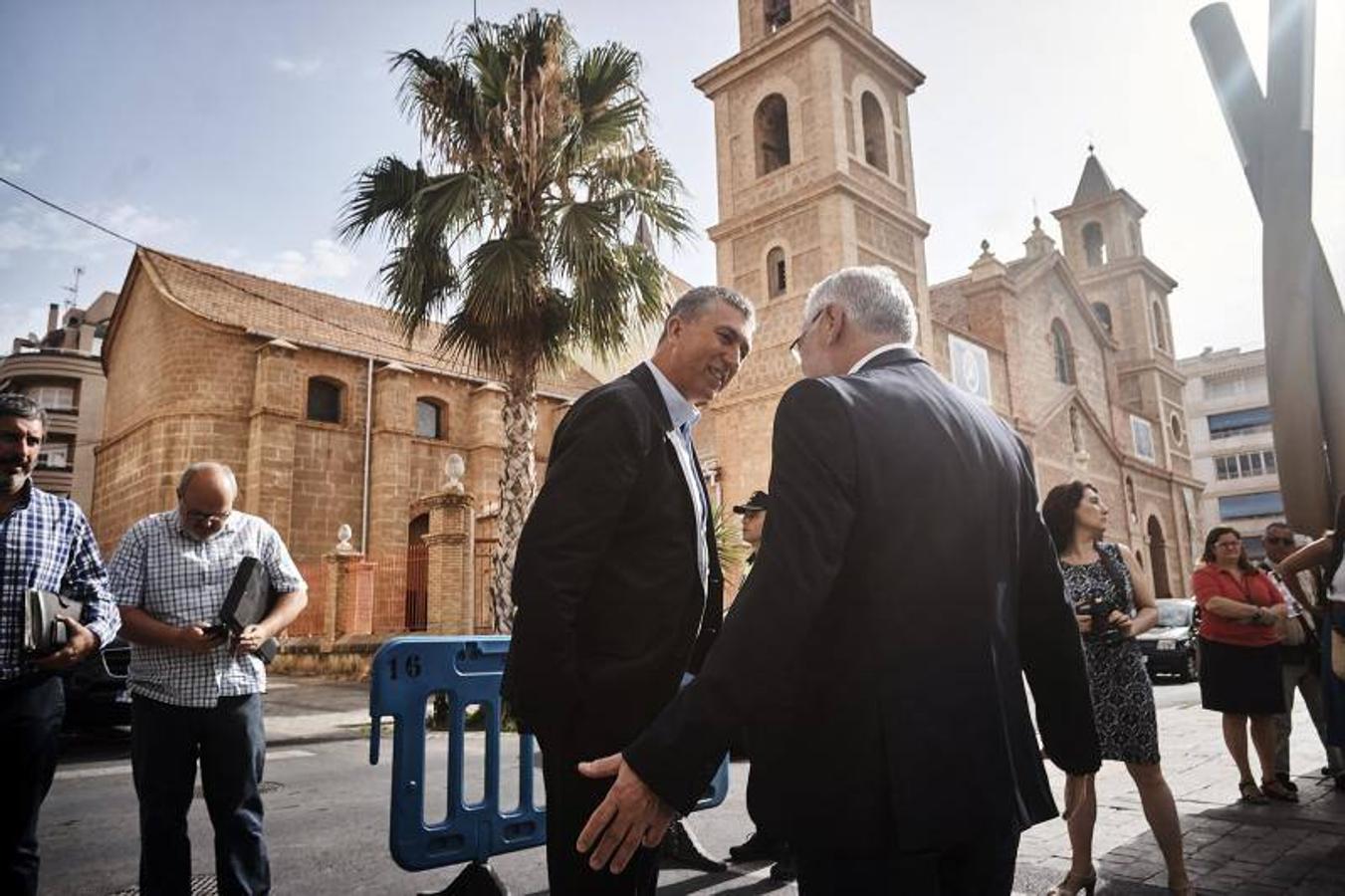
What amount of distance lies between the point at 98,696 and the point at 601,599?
8223 mm

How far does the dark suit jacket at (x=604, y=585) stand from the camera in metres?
1.96

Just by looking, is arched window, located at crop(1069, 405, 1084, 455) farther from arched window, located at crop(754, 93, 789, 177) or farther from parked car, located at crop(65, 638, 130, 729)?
parked car, located at crop(65, 638, 130, 729)

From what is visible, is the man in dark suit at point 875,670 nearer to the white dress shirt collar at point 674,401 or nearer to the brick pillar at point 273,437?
the white dress shirt collar at point 674,401

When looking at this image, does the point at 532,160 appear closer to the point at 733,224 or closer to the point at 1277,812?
the point at 1277,812

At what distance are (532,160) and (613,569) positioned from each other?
373 inches

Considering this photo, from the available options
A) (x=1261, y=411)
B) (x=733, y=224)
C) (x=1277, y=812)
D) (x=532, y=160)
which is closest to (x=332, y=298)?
(x=733, y=224)

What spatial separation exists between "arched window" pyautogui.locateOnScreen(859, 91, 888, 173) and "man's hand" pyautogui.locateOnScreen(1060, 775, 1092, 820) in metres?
20.1

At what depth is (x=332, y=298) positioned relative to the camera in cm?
2670

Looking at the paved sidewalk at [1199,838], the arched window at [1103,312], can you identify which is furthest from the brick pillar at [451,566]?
the arched window at [1103,312]

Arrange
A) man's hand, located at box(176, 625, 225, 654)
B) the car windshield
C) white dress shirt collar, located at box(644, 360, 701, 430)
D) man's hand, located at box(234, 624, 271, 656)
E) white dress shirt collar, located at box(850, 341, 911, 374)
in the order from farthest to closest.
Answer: the car windshield < man's hand, located at box(234, 624, 271, 656) < man's hand, located at box(176, 625, 225, 654) < white dress shirt collar, located at box(644, 360, 701, 430) < white dress shirt collar, located at box(850, 341, 911, 374)

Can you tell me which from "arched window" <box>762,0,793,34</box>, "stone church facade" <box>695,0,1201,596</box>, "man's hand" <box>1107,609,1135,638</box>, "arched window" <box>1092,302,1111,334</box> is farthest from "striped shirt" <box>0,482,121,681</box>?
"arched window" <box>1092,302,1111,334</box>

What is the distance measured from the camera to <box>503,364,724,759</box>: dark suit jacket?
1965 millimetres

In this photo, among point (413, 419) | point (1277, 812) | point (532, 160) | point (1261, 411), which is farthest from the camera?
point (1261, 411)

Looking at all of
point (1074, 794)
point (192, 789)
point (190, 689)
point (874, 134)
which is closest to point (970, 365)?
point (874, 134)
